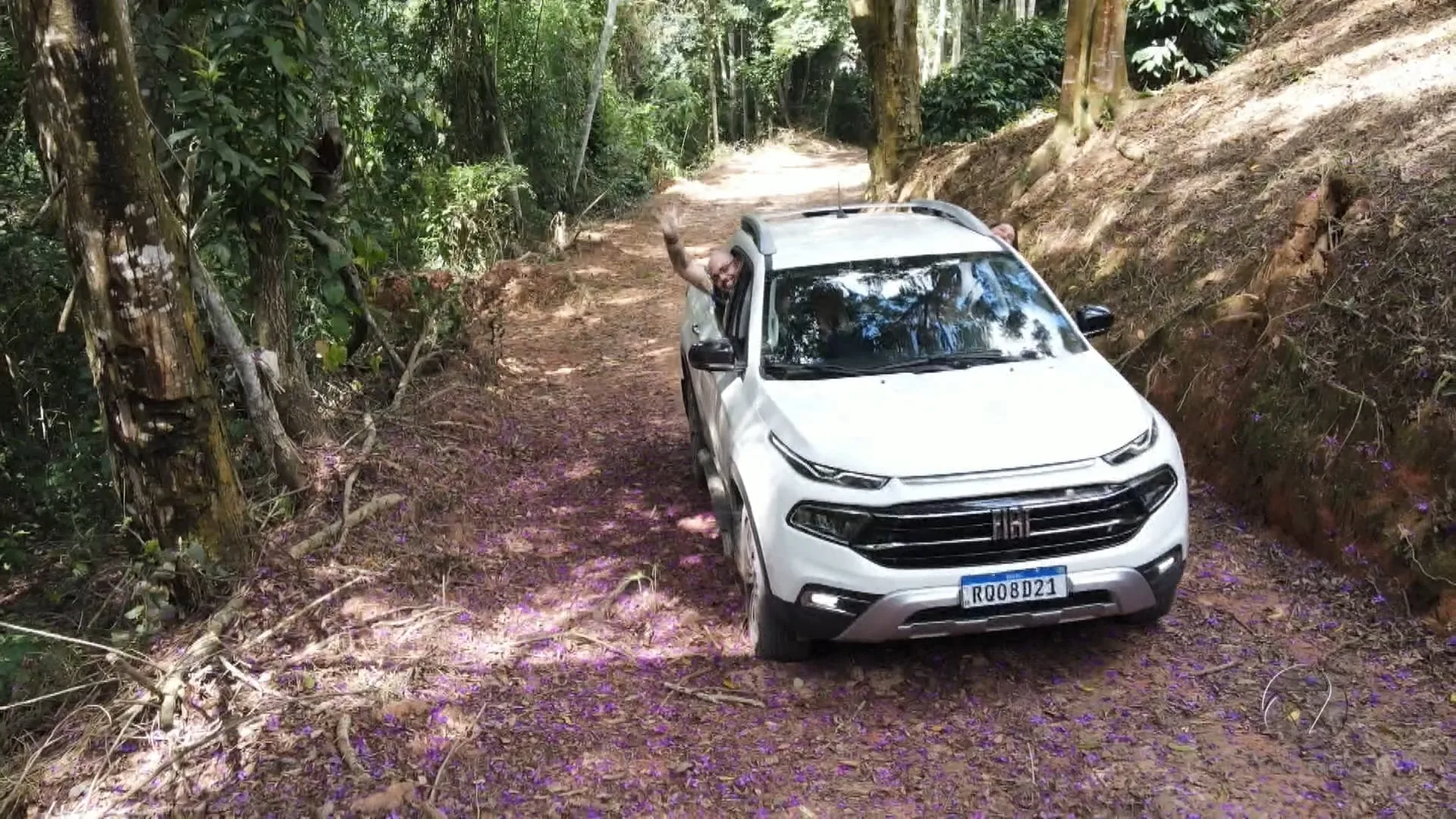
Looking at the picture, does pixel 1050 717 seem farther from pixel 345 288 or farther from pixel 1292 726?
pixel 345 288

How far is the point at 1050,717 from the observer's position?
12.9 ft

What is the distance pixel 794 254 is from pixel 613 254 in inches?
445

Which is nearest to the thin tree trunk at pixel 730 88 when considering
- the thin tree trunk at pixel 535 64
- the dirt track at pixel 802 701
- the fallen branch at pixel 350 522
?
the thin tree trunk at pixel 535 64

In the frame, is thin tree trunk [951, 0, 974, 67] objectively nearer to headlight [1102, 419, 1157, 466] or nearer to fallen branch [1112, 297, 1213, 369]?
fallen branch [1112, 297, 1213, 369]

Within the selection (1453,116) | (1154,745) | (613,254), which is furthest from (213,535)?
(613,254)

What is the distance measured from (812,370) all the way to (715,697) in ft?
5.16

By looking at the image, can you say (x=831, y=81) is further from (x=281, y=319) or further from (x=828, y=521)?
(x=828, y=521)

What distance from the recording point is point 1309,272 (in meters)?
5.60

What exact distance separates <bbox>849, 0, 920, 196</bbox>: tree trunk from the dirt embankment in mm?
5309

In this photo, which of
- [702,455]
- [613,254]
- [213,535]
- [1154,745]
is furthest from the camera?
[613,254]

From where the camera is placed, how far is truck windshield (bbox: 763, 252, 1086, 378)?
4.74 metres

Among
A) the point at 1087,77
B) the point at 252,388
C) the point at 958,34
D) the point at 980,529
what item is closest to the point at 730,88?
the point at 958,34

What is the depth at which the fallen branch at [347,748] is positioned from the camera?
11.8 ft

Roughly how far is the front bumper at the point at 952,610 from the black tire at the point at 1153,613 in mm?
146
